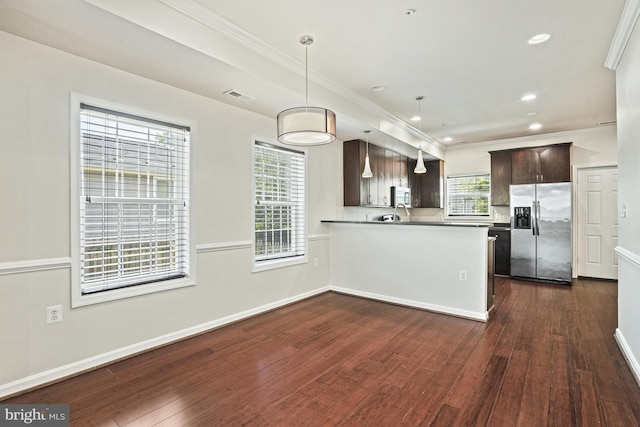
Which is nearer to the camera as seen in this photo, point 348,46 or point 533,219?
point 348,46

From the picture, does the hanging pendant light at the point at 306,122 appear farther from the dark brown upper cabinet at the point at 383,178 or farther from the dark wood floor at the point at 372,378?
the dark brown upper cabinet at the point at 383,178

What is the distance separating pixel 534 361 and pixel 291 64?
3364 millimetres

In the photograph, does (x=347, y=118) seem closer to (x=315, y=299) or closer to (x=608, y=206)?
(x=315, y=299)

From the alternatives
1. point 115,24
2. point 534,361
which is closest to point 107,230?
point 115,24

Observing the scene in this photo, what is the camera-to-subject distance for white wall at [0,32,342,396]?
2186mm

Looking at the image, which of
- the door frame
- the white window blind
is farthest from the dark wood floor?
the door frame

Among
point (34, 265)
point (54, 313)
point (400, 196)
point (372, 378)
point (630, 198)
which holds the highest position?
point (400, 196)

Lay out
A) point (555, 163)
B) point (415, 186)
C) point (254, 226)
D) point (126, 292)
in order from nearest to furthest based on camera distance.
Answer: point (126, 292) → point (254, 226) → point (555, 163) → point (415, 186)

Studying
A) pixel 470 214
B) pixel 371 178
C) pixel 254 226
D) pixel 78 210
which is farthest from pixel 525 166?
pixel 78 210

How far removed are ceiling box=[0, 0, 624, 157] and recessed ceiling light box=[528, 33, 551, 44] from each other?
0.05m

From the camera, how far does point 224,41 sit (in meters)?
2.56

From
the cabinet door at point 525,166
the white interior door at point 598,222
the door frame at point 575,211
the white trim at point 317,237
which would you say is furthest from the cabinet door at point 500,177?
the white trim at point 317,237

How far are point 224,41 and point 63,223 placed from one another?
6.04ft

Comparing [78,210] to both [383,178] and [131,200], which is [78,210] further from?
[383,178]
